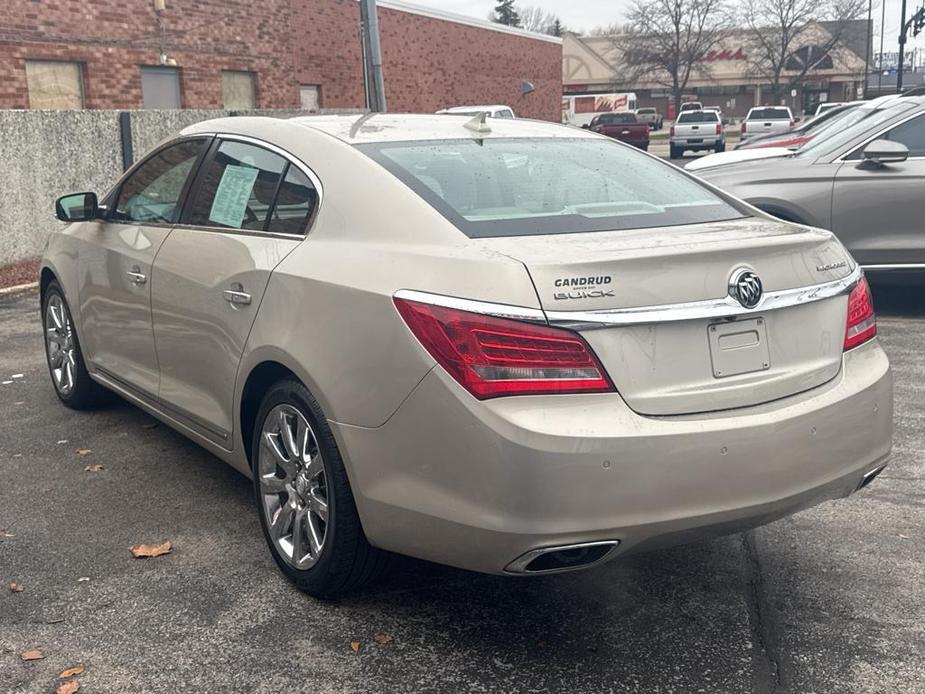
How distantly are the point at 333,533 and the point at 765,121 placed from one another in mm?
35376

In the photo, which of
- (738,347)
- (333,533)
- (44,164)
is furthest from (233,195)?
(44,164)

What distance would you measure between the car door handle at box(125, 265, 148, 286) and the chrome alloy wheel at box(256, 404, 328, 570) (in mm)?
1287

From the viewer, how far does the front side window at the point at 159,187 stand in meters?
4.68

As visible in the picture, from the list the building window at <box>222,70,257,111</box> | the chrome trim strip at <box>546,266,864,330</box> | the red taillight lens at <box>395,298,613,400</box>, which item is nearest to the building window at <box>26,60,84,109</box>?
the building window at <box>222,70,257,111</box>

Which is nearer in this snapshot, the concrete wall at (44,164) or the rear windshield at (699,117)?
the concrete wall at (44,164)

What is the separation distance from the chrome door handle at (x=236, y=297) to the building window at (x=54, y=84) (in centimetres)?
1337

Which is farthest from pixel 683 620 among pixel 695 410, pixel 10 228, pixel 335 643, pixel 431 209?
pixel 10 228

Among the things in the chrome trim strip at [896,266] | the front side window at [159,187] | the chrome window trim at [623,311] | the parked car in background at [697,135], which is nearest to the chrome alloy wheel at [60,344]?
the front side window at [159,187]

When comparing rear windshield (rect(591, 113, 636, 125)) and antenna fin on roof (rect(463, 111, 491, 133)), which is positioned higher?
antenna fin on roof (rect(463, 111, 491, 133))

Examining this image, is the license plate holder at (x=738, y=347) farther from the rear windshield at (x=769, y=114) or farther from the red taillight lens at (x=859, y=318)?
the rear windshield at (x=769, y=114)

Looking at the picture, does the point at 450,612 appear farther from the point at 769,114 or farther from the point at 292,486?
the point at 769,114

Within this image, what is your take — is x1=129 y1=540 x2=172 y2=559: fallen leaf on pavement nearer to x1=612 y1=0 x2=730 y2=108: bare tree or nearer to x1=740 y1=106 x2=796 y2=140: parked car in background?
x1=740 y1=106 x2=796 y2=140: parked car in background

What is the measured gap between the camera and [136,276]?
4.74 m

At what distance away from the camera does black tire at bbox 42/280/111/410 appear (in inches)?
227
